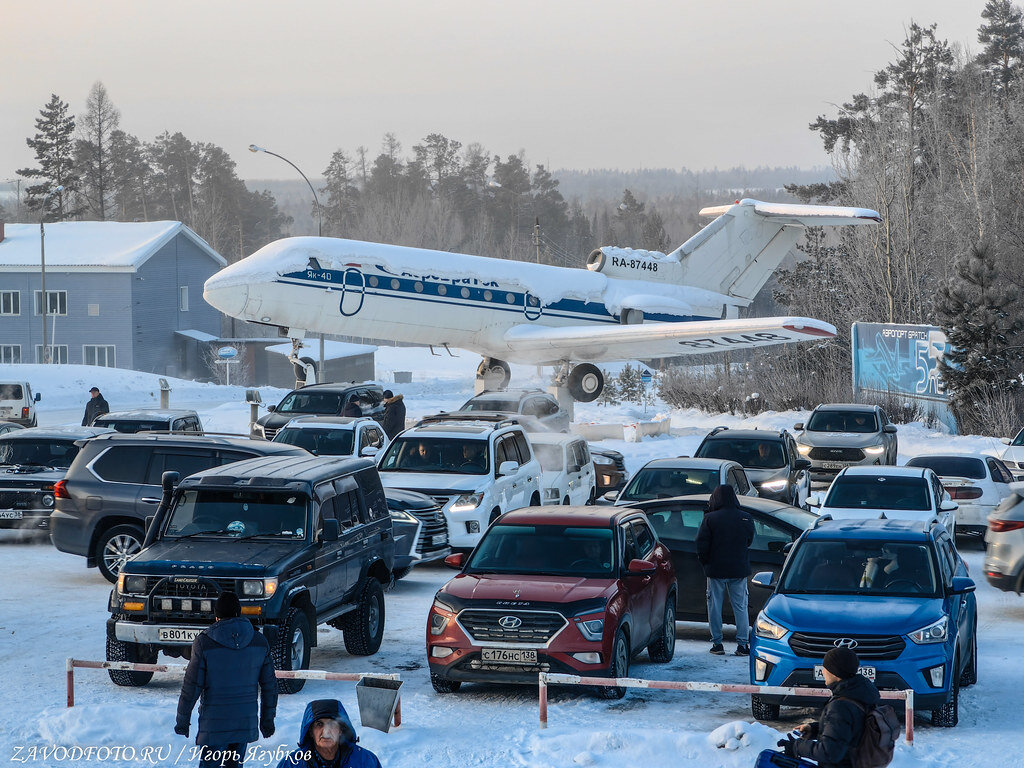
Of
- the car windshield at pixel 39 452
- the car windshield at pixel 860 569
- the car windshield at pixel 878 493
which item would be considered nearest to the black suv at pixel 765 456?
the car windshield at pixel 878 493

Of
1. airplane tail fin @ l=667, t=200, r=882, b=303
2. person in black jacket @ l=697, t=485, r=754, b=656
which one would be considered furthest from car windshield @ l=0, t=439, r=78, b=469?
airplane tail fin @ l=667, t=200, r=882, b=303

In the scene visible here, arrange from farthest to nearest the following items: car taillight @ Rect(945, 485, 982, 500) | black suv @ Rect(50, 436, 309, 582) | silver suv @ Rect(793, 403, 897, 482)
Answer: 1. silver suv @ Rect(793, 403, 897, 482)
2. car taillight @ Rect(945, 485, 982, 500)
3. black suv @ Rect(50, 436, 309, 582)

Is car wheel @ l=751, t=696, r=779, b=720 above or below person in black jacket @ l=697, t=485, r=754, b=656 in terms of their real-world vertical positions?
below

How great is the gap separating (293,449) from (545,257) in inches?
4077

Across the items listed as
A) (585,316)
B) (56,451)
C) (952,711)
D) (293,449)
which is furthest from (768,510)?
(585,316)

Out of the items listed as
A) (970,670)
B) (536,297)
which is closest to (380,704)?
(970,670)

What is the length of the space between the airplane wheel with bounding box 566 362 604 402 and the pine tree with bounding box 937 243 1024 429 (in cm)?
1068

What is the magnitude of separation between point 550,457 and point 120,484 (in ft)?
25.8

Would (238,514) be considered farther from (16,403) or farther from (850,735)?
(16,403)

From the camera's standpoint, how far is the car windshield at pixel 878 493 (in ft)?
54.1

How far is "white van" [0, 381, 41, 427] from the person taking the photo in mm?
31578

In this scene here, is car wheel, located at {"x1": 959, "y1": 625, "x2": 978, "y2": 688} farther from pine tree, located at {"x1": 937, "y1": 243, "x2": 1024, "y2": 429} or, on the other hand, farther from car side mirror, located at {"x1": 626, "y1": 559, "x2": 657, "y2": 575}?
pine tree, located at {"x1": 937, "y1": 243, "x2": 1024, "y2": 429}

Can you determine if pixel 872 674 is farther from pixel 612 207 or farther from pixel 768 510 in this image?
pixel 612 207

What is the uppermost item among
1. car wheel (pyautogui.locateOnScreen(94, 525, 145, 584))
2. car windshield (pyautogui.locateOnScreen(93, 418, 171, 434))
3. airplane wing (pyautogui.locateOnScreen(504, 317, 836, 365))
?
airplane wing (pyautogui.locateOnScreen(504, 317, 836, 365))
